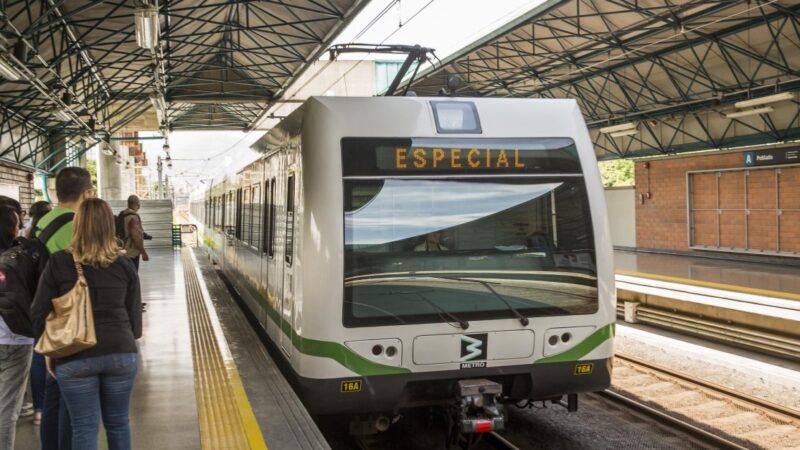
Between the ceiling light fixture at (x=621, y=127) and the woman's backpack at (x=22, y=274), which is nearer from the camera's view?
the woman's backpack at (x=22, y=274)

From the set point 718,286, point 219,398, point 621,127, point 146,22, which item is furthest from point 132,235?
point 621,127

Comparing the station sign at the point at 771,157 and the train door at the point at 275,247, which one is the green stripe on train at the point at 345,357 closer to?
the train door at the point at 275,247

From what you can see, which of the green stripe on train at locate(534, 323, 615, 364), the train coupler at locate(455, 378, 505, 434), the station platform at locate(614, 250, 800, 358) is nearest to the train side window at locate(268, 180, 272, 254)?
the train coupler at locate(455, 378, 505, 434)

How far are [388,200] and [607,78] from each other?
1774 centimetres

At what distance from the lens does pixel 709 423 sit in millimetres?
7676

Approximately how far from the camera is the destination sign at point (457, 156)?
5.11 metres

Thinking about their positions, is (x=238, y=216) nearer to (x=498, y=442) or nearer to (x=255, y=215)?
(x=255, y=215)

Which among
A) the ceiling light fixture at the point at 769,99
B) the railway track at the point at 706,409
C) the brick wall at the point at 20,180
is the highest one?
the ceiling light fixture at the point at 769,99

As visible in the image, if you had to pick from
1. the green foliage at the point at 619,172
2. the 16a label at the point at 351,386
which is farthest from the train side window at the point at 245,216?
the green foliage at the point at 619,172

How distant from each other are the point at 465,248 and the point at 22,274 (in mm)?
2864

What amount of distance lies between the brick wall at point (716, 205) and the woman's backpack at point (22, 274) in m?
18.8

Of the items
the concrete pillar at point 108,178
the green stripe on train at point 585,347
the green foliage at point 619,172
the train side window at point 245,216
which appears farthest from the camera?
the green foliage at point 619,172

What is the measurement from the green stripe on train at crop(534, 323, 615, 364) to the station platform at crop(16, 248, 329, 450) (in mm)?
1787

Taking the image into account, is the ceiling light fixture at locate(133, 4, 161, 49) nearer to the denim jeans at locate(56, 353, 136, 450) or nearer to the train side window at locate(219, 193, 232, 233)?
the train side window at locate(219, 193, 232, 233)
